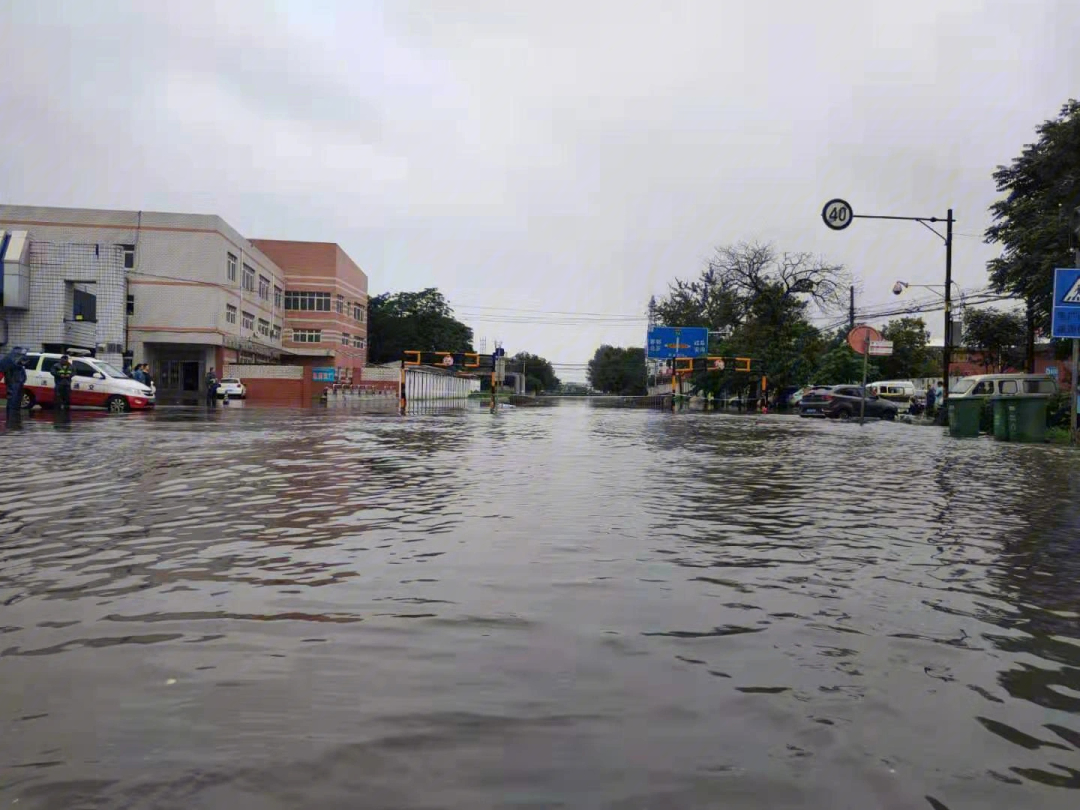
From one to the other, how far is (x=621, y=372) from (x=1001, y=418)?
131275 mm

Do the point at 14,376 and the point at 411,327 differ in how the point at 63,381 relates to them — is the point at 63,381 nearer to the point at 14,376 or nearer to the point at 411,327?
the point at 14,376

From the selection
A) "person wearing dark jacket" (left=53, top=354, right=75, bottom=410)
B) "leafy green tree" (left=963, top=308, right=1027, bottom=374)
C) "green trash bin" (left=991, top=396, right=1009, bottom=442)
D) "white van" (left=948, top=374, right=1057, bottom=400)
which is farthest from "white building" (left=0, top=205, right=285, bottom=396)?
"leafy green tree" (left=963, top=308, right=1027, bottom=374)

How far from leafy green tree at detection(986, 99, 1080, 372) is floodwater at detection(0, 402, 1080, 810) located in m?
25.4

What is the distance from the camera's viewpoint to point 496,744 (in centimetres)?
286

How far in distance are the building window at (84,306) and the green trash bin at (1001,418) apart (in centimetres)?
4173

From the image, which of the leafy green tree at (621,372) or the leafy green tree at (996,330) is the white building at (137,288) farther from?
the leafy green tree at (621,372)

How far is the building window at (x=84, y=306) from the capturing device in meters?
42.8

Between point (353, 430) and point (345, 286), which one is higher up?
point (345, 286)

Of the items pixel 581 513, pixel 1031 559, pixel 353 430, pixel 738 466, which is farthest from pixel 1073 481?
pixel 353 430

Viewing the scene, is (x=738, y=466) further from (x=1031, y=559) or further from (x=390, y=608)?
(x=390, y=608)

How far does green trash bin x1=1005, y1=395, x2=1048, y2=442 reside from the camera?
814 inches

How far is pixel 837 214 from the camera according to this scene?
2538cm

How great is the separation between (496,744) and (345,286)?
7555 cm

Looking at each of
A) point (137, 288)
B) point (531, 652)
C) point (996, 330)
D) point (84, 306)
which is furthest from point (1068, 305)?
point (137, 288)
